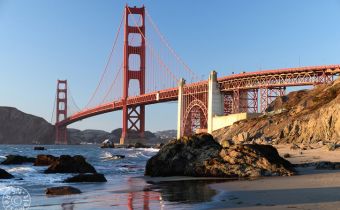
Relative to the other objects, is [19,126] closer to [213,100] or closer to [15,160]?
[213,100]

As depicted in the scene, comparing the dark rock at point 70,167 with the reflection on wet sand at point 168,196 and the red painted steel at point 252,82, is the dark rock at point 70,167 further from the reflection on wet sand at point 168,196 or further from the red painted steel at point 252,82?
the red painted steel at point 252,82

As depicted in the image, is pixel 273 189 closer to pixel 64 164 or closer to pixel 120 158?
pixel 64 164

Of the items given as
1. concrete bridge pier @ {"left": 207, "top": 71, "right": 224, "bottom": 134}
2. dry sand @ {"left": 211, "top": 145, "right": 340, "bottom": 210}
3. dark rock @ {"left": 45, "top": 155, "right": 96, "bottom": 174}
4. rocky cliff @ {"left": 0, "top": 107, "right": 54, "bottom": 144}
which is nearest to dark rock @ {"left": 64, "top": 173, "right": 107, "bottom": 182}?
dark rock @ {"left": 45, "top": 155, "right": 96, "bottom": 174}

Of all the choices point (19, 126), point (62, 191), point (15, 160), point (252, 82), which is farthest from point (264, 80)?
point (19, 126)

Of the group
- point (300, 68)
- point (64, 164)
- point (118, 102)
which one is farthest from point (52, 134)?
point (64, 164)

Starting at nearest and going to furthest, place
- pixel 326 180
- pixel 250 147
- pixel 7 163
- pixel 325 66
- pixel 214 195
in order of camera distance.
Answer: pixel 214 195
pixel 326 180
pixel 250 147
pixel 7 163
pixel 325 66

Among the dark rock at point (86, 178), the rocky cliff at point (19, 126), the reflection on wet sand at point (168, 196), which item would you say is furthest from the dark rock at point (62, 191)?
the rocky cliff at point (19, 126)

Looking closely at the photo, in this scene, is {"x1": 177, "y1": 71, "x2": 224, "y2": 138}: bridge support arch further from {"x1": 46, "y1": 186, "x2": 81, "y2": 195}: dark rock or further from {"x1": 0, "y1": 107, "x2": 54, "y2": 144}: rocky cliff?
{"x1": 0, "y1": 107, "x2": 54, "y2": 144}: rocky cliff
